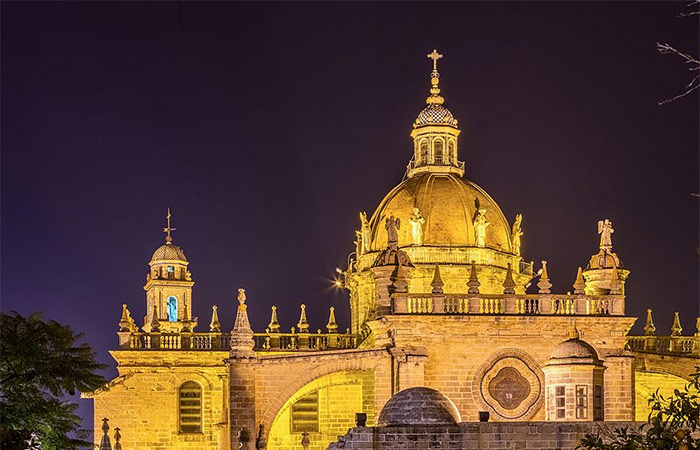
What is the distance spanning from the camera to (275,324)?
63594mm

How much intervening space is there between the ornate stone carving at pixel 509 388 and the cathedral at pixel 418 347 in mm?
48

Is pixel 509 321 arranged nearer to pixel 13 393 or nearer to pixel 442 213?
pixel 442 213

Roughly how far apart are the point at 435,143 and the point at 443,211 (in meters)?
3.66

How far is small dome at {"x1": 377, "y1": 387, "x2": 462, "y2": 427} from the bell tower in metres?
32.8

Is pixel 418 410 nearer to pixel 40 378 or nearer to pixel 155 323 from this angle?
pixel 40 378

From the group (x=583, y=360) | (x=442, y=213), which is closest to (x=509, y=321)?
(x=583, y=360)

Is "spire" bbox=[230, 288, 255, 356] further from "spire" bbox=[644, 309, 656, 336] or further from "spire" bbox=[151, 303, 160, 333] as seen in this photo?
"spire" bbox=[644, 309, 656, 336]

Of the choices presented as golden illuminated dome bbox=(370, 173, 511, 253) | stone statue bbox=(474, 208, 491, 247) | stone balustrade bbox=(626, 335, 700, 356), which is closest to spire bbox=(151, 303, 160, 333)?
golden illuminated dome bbox=(370, 173, 511, 253)

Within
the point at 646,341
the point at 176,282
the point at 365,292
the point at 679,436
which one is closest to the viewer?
the point at 679,436

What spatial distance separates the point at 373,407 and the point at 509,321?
5.86 meters

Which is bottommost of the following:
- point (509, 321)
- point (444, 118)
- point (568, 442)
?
point (568, 442)

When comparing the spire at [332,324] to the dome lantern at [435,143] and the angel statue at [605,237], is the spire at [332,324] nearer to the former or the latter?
the dome lantern at [435,143]

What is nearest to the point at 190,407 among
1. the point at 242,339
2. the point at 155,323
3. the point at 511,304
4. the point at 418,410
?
the point at 155,323

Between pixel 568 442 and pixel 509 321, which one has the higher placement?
pixel 509 321
